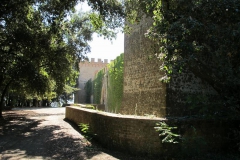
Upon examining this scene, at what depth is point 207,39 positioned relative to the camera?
6.96 meters

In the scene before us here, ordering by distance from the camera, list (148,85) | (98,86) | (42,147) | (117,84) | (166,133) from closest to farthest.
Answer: (166,133)
(42,147)
(148,85)
(117,84)
(98,86)

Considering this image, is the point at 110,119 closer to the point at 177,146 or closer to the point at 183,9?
the point at 177,146

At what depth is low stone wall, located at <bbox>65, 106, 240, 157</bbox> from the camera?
264 inches

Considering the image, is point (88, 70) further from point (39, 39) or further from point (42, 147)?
point (42, 147)

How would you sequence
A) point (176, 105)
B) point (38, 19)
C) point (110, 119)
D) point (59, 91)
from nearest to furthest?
point (110, 119) → point (176, 105) → point (38, 19) → point (59, 91)

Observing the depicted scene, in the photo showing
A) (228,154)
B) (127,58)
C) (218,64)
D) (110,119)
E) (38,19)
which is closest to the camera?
(218,64)

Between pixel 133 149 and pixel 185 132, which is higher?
pixel 185 132

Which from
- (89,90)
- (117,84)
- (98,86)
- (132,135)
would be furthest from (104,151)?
(89,90)

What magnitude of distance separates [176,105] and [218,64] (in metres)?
3.91

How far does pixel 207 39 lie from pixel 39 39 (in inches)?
379

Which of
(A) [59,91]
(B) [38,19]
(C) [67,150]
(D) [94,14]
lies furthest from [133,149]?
(A) [59,91]

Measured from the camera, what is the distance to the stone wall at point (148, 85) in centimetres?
1023

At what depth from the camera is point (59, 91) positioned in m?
19.0

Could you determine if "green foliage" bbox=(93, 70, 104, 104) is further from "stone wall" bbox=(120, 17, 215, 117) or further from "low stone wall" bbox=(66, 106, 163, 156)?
"low stone wall" bbox=(66, 106, 163, 156)
